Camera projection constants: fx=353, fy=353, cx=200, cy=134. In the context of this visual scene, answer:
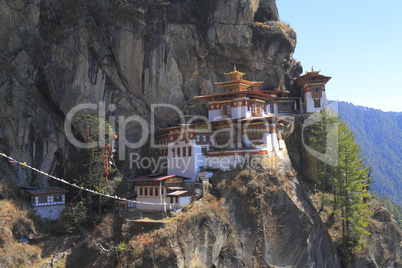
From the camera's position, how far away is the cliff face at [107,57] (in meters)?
35.6

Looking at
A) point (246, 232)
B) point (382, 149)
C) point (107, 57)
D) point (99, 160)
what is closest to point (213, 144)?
point (246, 232)

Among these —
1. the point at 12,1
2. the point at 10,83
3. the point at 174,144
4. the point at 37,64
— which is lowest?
the point at 174,144

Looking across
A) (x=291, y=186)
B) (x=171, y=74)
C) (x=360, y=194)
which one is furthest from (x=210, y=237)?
(x=171, y=74)

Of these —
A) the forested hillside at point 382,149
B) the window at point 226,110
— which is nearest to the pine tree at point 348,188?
the window at point 226,110

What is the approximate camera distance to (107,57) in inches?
1561

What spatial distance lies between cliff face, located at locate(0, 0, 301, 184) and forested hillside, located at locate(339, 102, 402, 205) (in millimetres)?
126613

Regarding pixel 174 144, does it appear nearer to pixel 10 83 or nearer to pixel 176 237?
pixel 176 237

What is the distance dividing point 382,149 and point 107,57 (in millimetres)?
177600

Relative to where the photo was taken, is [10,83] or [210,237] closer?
[210,237]

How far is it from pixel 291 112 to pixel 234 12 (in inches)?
622

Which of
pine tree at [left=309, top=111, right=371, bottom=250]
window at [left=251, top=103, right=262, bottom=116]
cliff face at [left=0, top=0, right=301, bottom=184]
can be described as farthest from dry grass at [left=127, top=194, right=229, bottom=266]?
cliff face at [left=0, top=0, right=301, bottom=184]

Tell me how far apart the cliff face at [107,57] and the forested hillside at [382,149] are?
126613 millimetres

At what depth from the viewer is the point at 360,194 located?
3500 centimetres

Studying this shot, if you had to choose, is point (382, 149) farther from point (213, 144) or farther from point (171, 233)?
point (171, 233)
